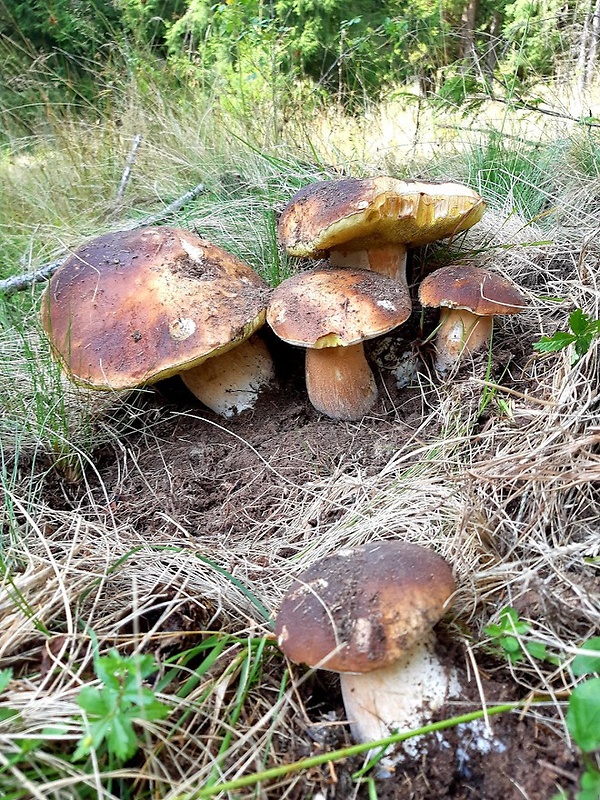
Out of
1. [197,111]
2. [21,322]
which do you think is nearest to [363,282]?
[21,322]

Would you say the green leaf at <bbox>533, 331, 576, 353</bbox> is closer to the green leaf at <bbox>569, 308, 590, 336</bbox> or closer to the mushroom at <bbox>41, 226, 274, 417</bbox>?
the green leaf at <bbox>569, 308, 590, 336</bbox>

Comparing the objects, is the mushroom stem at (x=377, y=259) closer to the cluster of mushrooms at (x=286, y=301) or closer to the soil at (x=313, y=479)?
the cluster of mushrooms at (x=286, y=301)

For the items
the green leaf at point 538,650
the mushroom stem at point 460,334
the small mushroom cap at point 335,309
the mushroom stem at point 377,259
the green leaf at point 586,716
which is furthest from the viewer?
the mushroom stem at point 377,259

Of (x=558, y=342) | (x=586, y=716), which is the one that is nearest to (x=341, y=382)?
(x=558, y=342)

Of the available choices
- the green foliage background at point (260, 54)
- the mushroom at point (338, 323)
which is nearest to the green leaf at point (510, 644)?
the mushroom at point (338, 323)

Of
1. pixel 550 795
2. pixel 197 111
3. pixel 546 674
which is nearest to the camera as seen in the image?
pixel 550 795

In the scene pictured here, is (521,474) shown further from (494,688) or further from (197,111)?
(197,111)
